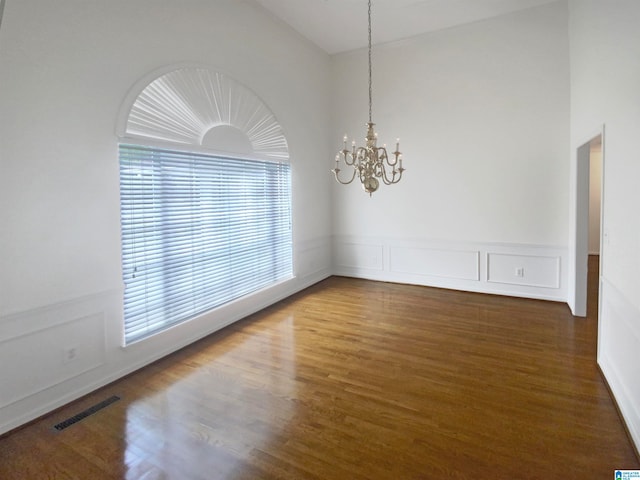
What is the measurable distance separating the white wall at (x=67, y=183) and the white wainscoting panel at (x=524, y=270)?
13.8 ft

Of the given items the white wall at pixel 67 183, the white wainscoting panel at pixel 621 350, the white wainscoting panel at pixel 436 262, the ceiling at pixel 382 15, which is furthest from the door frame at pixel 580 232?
the white wall at pixel 67 183

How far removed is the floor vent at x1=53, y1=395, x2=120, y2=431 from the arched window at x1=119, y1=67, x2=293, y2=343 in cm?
57

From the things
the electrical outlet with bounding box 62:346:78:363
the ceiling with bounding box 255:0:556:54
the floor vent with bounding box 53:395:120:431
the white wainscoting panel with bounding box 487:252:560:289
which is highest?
the ceiling with bounding box 255:0:556:54

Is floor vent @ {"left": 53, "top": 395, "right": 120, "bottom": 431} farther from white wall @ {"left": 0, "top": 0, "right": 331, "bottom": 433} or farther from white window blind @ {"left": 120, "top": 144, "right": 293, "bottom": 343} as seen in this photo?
white window blind @ {"left": 120, "top": 144, "right": 293, "bottom": 343}

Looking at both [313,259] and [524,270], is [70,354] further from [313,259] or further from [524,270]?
[524,270]

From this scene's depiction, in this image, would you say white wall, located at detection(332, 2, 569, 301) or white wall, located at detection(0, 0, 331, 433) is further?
white wall, located at detection(332, 2, 569, 301)

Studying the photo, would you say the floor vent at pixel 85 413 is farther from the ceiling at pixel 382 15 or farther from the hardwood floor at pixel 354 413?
the ceiling at pixel 382 15

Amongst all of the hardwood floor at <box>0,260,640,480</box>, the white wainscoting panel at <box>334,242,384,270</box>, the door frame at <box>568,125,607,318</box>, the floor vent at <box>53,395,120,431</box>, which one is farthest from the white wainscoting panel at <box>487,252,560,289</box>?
the floor vent at <box>53,395,120,431</box>

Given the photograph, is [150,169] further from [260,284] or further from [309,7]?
[309,7]

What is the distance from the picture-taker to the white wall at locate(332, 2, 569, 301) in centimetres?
466

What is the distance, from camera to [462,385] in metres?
2.79

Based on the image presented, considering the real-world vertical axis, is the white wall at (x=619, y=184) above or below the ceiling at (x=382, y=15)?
below

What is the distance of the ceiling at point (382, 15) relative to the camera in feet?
14.7

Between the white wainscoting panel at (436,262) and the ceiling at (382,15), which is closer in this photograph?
the ceiling at (382,15)
